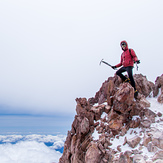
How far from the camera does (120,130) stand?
1177 cm

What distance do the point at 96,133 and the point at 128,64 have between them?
8.24 m

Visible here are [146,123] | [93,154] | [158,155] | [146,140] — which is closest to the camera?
[158,155]

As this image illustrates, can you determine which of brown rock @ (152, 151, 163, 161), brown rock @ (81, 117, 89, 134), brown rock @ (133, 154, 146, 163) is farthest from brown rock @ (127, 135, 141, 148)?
brown rock @ (81, 117, 89, 134)

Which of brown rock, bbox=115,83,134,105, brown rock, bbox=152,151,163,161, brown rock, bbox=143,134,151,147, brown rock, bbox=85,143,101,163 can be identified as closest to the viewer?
brown rock, bbox=152,151,163,161

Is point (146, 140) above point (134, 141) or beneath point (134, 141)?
above

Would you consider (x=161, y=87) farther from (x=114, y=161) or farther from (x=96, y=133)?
(x=114, y=161)

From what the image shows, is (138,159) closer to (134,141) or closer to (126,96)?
(134,141)

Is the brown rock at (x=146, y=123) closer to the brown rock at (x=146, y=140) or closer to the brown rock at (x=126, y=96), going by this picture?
the brown rock at (x=146, y=140)

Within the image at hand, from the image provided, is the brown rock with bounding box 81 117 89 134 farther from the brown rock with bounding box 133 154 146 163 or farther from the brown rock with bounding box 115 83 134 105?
the brown rock with bounding box 133 154 146 163

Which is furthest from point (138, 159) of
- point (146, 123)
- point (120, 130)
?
point (146, 123)

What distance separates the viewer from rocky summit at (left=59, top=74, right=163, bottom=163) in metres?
9.11

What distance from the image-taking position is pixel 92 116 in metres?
14.0

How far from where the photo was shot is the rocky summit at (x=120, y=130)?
911 centimetres

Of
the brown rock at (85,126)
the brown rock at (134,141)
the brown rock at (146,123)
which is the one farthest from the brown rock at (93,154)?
the brown rock at (146,123)
